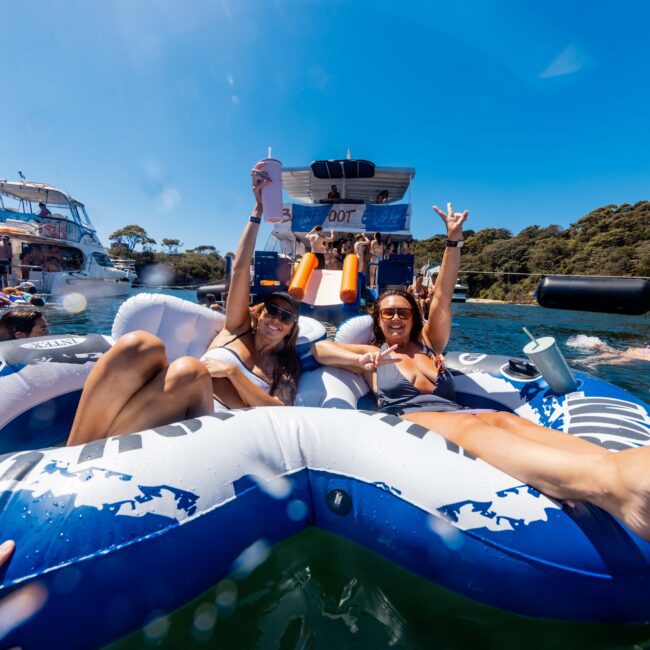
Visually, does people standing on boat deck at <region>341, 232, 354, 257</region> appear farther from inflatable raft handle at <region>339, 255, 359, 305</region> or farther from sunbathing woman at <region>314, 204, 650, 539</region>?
sunbathing woman at <region>314, 204, 650, 539</region>

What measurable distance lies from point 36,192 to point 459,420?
936 inches

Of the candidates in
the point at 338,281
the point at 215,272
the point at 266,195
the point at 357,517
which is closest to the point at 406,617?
the point at 357,517

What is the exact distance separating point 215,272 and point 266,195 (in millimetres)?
45816

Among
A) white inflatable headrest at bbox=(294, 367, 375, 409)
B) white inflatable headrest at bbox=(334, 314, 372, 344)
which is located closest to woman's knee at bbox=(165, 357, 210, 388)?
white inflatable headrest at bbox=(294, 367, 375, 409)

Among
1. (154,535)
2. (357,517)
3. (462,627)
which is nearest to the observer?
(154,535)

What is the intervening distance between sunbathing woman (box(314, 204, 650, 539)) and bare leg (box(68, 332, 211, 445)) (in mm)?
1052

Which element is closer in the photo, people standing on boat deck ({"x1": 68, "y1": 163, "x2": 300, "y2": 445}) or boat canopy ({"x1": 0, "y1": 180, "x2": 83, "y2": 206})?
people standing on boat deck ({"x1": 68, "y1": 163, "x2": 300, "y2": 445})

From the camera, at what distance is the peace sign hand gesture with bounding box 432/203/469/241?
2.26 m

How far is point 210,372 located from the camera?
1.74 metres

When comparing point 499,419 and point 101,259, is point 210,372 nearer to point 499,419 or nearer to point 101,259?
point 499,419

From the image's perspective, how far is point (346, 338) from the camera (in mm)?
2361

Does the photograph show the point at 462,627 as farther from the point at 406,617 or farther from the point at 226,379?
the point at 226,379

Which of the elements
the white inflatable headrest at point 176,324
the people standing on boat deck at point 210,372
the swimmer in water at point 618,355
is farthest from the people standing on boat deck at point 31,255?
the swimmer in water at point 618,355

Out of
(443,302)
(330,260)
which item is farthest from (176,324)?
(330,260)
